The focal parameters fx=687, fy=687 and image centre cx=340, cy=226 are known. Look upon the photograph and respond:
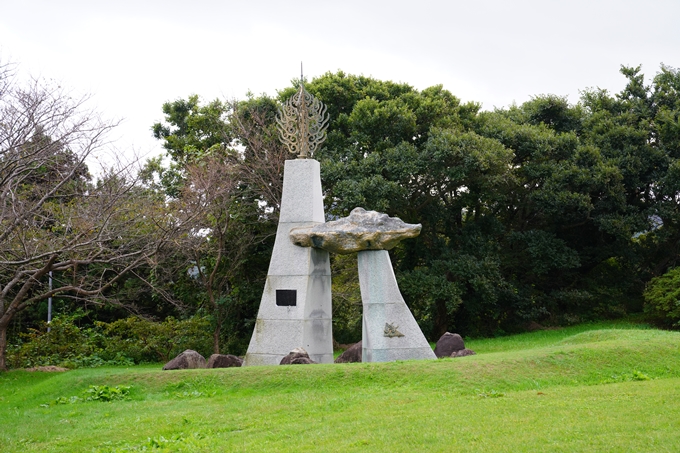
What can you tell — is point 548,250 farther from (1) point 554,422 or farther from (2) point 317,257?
(1) point 554,422

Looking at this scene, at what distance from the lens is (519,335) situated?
63.6ft

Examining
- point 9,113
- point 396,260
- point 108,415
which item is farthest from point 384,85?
point 108,415

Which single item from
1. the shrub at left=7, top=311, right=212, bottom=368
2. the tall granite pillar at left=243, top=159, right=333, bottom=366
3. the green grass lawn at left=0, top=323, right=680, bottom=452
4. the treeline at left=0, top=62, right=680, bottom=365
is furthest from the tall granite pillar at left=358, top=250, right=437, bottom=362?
the shrub at left=7, top=311, right=212, bottom=368

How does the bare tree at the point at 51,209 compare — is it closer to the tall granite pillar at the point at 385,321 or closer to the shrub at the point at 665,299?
the tall granite pillar at the point at 385,321

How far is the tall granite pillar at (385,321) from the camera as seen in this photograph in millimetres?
12047

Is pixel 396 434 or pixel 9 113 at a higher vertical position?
pixel 9 113

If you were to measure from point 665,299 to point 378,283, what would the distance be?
9.63 meters

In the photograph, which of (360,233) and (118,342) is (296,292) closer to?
(360,233)

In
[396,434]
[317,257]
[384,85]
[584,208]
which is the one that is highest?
A: [384,85]

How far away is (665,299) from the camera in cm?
1798

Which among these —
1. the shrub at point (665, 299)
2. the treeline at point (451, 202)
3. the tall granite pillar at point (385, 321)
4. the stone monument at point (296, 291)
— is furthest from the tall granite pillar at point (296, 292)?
the shrub at point (665, 299)

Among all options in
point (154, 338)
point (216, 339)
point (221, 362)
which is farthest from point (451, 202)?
point (221, 362)

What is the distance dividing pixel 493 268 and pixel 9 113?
12947 millimetres

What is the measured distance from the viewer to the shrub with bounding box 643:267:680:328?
1783 cm
